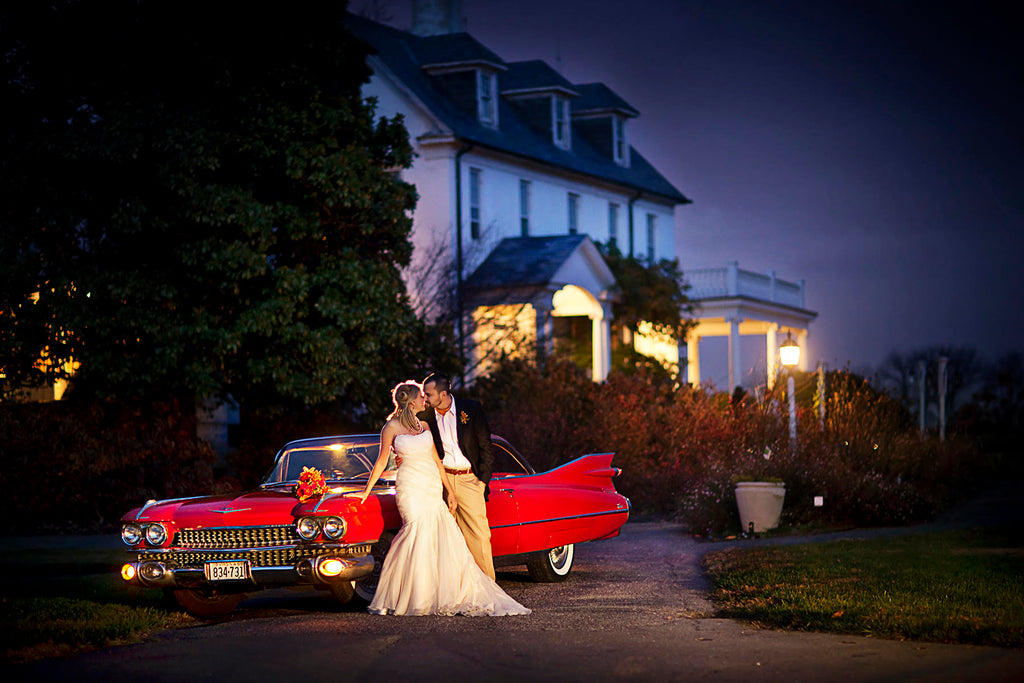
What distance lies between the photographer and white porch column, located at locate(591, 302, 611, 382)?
34281 mm

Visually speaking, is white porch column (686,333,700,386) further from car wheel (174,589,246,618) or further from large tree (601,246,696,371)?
car wheel (174,589,246,618)

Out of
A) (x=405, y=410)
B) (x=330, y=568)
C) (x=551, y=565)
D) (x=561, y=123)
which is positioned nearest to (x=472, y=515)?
(x=405, y=410)

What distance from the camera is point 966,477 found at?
24.2 m

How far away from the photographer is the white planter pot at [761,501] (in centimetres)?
1672

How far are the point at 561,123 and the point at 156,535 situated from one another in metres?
29.9

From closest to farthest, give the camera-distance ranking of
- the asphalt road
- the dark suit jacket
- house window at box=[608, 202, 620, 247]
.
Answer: the asphalt road → the dark suit jacket → house window at box=[608, 202, 620, 247]

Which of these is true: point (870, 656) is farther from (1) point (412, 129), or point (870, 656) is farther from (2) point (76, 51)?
(1) point (412, 129)

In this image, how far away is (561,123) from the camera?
38.4 m

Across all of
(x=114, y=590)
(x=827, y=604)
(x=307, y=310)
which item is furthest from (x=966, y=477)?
(x=114, y=590)

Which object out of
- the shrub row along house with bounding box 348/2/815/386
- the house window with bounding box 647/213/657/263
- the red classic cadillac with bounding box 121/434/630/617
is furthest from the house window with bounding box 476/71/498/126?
the red classic cadillac with bounding box 121/434/630/617

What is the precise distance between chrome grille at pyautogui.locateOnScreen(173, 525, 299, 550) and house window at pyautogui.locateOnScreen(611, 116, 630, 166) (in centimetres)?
3308

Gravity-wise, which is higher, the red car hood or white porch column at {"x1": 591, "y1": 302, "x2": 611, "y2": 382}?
white porch column at {"x1": 591, "y1": 302, "x2": 611, "y2": 382}

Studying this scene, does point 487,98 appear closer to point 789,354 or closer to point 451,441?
point 789,354

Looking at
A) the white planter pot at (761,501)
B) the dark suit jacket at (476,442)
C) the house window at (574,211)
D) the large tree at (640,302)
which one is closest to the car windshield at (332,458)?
the dark suit jacket at (476,442)
